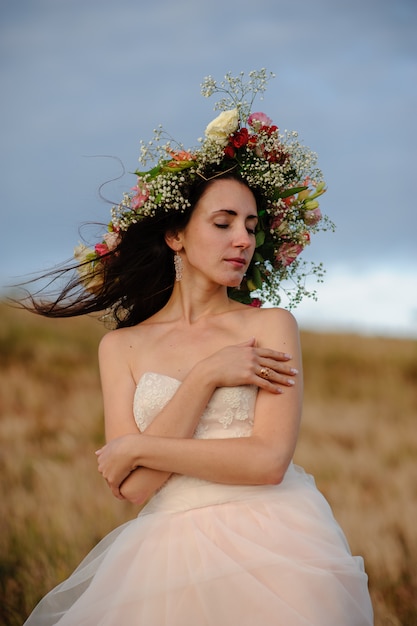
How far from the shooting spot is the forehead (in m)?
4.87

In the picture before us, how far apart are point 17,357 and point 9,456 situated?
16.8 feet

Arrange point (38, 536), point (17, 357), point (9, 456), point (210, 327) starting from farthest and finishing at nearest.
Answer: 1. point (17, 357)
2. point (9, 456)
3. point (38, 536)
4. point (210, 327)

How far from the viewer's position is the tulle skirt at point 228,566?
4.03 metres

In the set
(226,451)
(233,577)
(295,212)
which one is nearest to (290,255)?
(295,212)

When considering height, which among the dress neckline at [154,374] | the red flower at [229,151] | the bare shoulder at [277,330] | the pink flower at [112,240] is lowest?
the dress neckline at [154,374]

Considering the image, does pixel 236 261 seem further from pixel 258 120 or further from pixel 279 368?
pixel 258 120

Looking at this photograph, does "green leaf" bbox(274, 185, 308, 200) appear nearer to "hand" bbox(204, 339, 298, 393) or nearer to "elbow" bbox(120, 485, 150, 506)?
"hand" bbox(204, 339, 298, 393)

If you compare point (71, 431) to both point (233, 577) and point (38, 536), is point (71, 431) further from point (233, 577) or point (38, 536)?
point (233, 577)

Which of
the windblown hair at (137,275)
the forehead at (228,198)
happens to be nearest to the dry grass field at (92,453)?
the windblown hair at (137,275)

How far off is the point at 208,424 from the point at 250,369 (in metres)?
0.37

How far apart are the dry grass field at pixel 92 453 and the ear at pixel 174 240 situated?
12.0 feet

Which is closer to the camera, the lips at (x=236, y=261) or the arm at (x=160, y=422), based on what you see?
the arm at (x=160, y=422)

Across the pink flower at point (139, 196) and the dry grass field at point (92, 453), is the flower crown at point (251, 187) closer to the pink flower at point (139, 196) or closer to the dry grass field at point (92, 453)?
the pink flower at point (139, 196)

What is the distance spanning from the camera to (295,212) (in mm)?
5512
